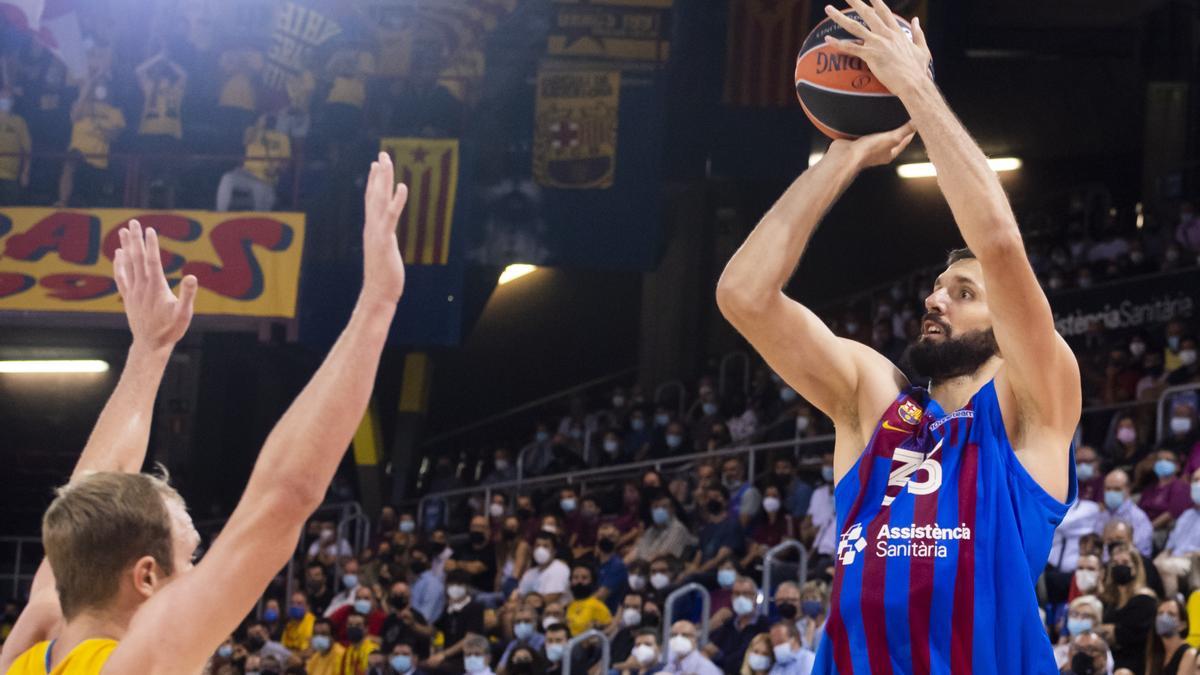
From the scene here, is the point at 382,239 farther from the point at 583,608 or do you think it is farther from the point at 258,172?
the point at 258,172

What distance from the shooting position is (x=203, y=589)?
8.30 feet

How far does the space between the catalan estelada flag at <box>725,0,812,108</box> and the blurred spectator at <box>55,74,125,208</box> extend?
717 cm

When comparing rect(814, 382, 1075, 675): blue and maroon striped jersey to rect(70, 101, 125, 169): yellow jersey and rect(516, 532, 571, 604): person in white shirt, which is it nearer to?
rect(516, 532, 571, 604): person in white shirt

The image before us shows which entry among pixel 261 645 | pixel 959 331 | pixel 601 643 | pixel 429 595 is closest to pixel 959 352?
pixel 959 331

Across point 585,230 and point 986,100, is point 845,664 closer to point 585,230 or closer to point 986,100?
point 585,230

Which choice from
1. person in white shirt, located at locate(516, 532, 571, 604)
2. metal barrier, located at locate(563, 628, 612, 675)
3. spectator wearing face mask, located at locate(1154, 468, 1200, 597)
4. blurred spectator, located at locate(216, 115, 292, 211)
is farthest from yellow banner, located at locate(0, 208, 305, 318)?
spectator wearing face mask, located at locate(1154, 468, 1200, 597)

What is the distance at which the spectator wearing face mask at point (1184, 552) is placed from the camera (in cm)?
1073

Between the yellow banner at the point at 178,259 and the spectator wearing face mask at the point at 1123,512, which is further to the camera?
the yellow banner at the point at 178,259

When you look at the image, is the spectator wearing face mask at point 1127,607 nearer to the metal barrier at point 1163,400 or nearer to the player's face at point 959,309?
the metal barrier at point 1163,400

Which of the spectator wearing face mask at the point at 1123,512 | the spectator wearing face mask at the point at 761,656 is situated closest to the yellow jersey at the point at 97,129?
the spectator wearing face mask at the point at 761,656

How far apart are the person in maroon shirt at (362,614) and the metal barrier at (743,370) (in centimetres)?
660

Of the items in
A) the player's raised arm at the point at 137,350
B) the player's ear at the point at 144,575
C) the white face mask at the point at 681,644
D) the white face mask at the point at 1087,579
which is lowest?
the white face mask at the point at 681,644

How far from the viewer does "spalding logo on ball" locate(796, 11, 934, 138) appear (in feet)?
13.5

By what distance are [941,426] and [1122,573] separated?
7.19 m
